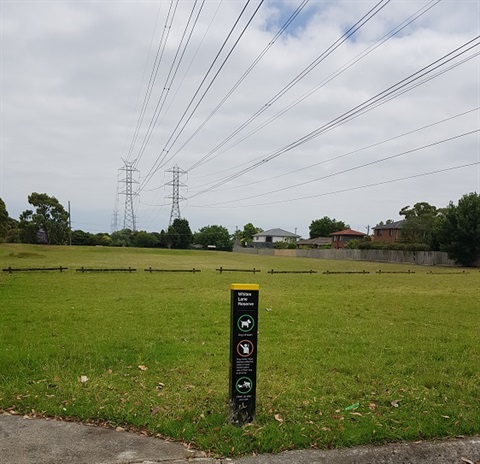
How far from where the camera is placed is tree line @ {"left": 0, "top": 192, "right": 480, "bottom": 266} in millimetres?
51344

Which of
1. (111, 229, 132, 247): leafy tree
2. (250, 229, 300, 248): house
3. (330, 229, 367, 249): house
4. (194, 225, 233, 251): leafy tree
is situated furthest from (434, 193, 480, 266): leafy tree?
(250, 229, 300, 248): house

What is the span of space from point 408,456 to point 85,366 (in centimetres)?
435

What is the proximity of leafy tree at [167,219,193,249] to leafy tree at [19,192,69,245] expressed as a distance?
2606cm

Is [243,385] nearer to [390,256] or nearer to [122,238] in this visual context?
[390,256]

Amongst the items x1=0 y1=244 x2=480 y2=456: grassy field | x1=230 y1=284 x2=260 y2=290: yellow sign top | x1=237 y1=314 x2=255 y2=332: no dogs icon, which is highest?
x1=230 y1=284 x2=260 y2=290: yellow sign top

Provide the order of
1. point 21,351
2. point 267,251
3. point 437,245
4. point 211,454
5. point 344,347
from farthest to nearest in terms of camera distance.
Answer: point 267,251
point 437,245
point 344,347
point 21,351
point 211,454

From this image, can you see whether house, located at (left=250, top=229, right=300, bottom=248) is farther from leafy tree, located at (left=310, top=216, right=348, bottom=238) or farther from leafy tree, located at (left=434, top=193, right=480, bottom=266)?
leafy tree, located at (left=434, top=193, right=480, bottom=266)

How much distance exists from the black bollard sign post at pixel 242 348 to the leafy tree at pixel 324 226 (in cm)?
12649

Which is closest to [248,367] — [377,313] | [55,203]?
[377,313]

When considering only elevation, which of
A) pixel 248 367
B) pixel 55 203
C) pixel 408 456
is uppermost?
pixel 55 203

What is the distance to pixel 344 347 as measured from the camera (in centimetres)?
772

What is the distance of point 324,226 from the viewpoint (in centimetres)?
13112

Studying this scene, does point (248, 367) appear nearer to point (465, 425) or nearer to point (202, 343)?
point (465, 425)

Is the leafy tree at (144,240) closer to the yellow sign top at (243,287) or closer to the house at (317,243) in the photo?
the house at (317,243)
